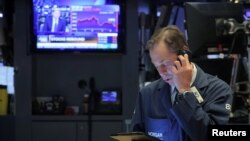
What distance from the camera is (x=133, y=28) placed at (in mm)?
6020

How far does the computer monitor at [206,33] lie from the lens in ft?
12.7

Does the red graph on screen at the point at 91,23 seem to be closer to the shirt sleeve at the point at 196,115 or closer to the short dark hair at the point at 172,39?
the short dark hair at the point at 172,39

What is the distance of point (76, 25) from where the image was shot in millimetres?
5844

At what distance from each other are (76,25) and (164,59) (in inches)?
129

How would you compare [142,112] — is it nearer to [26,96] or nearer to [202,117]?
[202,117]

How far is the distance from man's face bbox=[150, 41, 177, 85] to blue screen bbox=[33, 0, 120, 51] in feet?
10.3

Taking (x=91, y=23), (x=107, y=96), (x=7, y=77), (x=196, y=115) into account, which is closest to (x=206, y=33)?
(x=196, y=115)

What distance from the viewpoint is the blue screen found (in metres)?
5.84

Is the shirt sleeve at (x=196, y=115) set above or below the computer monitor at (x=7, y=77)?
above

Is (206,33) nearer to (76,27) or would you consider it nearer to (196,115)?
(196,115)

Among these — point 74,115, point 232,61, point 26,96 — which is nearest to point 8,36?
point 26,96

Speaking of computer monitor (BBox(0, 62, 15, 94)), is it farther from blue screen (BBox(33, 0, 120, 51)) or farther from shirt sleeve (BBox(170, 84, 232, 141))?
shirt sleeve (BBox(170, 84, 232, 141))

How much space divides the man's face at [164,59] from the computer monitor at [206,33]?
1137mm

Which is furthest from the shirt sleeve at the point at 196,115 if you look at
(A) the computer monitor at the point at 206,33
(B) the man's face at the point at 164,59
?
(A) the computer monitor at the point at 206,33
